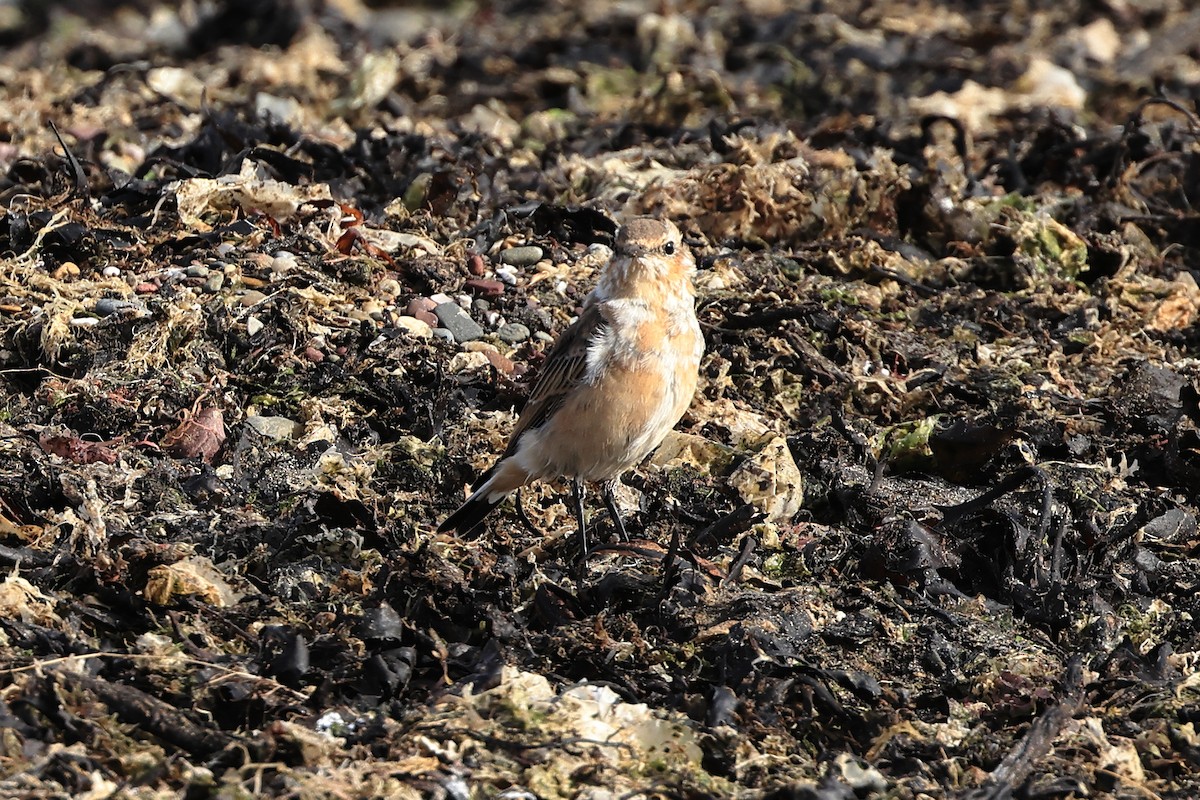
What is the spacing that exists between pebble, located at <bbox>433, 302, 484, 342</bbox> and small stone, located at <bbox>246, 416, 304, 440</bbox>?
35.3 inches

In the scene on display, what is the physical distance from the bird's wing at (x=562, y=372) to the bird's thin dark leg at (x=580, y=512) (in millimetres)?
290

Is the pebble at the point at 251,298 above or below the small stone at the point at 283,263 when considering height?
below

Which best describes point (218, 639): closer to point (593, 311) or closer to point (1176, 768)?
point (593, 311)

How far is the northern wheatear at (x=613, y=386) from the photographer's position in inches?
231

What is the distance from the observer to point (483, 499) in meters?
5.86

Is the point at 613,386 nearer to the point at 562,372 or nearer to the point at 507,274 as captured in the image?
the point at 562,372

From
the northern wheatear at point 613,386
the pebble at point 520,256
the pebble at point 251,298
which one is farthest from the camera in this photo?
the pebble at point 520,256

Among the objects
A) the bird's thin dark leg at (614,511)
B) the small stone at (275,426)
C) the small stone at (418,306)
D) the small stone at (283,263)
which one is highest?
the small stone at (283,263)

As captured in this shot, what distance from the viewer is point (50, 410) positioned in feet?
19.8

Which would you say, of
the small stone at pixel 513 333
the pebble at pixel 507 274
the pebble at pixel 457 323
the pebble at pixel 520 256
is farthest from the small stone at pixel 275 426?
the pebble at pixel 520 256

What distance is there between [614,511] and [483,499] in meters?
0.52

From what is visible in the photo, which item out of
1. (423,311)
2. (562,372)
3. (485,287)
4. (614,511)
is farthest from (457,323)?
(614,511)

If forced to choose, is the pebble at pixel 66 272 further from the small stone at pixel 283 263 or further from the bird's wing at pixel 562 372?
the bird's wing at pixel 562 372

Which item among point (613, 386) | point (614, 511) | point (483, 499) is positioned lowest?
point (614, 511)
